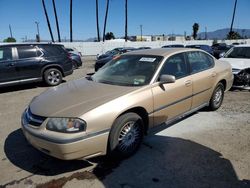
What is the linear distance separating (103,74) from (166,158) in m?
1.93

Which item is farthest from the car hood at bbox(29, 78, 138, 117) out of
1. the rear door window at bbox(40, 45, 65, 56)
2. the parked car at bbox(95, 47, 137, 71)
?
the parked car at bbox(95, 47, 137, 71)

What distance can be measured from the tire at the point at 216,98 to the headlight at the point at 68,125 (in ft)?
11.2

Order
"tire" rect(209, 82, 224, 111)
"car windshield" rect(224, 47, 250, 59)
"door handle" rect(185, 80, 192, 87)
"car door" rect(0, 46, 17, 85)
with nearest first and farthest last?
"door handle" rect(185, 80, 192, 87) → "tire" rect(209, 82, 224, 111) → "car door" rect(0, 46, 17, 85) → "car windshield" rect(224, 47, 250, 59)

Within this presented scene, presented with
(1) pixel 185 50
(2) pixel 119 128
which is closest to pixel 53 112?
(2) pixel 119 128

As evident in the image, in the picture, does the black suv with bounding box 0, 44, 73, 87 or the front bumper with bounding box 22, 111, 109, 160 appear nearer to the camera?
the front bumper with bounding box 22, 111, 109, 160

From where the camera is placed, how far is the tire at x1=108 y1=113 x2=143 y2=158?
314 cm

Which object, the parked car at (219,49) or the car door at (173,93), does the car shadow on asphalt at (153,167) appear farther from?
the parked car at (219,49)

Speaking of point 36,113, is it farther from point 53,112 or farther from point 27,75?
point 27,75

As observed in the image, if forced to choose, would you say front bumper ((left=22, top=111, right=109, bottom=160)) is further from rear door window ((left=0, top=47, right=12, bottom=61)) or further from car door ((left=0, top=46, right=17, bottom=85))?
rear door window ((left=0, top=47, right=12, bottom=61))

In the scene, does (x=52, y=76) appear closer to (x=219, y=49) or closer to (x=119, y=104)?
(x=119, y=104)

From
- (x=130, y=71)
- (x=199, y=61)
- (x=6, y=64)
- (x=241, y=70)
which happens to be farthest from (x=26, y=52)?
(x=241, y=70)

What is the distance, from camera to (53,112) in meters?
3.03

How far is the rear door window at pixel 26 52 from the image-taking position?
26.9 feet

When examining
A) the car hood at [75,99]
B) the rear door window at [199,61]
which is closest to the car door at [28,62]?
the car hood at [75,99]
